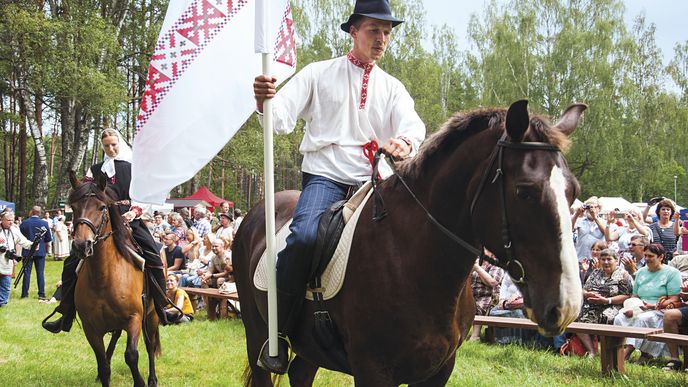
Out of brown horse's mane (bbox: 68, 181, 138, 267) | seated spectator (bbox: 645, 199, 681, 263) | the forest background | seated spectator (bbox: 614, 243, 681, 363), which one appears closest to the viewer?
brown horse's mane (bbox: 68, 181, 138, 267)

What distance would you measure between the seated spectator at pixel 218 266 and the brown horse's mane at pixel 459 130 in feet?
33.2

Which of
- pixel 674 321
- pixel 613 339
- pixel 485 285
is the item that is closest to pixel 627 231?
pixel 485 285

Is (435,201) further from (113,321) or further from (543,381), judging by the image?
(113,321)

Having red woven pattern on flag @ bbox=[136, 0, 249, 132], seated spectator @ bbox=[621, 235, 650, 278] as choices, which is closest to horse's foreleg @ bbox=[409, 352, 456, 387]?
red woven pattern on flag @ bbox=[136, 0, 249, 132]

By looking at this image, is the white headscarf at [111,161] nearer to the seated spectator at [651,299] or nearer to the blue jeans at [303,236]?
the blue jeans at [303,236]

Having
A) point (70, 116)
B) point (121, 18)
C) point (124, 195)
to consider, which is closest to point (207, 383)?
point (124, 195)

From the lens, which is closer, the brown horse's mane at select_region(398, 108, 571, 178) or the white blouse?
the brown horse's mane at select_region(398, 108, 571, 178)

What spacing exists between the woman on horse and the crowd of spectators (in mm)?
3813

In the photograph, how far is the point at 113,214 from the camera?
6387 mm

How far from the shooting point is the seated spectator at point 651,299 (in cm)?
746

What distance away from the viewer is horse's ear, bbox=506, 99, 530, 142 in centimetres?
237

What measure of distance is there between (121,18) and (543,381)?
25.9 metres

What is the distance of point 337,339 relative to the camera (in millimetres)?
3293

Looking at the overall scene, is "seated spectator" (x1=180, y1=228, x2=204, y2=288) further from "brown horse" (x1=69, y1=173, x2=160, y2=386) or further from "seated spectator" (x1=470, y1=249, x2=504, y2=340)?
"brown horse" (x1=69, y1=173, x2=160, y2=386)
